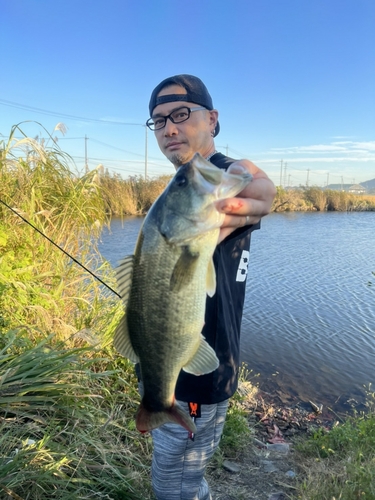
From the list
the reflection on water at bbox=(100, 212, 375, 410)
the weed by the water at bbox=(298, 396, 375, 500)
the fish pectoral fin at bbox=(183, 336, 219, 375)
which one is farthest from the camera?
the reflection on water at bbox=(100, 212, 375, 410)

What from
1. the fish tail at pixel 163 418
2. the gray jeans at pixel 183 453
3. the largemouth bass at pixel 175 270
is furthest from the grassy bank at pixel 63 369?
the largemouth bass at pixel 175 270

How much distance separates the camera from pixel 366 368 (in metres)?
8.02

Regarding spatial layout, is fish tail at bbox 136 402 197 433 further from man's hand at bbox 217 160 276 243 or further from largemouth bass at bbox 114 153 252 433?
man's hand at bbox 217 160 276 243

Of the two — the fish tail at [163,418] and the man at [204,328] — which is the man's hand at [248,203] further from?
the fish tail at [163,418]

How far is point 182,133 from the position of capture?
2572mm

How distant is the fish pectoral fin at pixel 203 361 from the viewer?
1950 mm

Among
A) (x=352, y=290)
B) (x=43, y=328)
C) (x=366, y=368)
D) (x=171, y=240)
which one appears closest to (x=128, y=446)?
(x=43, y=328)

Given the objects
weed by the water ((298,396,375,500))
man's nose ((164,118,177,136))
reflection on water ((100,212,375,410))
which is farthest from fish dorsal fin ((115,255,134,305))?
reflection on water ((100,212,375,410))

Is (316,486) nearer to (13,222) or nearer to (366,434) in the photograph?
(366,434)

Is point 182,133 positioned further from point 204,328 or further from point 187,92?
point 204,328

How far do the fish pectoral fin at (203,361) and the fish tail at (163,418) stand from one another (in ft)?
0.78

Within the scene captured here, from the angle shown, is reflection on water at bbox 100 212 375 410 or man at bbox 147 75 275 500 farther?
reflection on water at bbox 100 212 375 410

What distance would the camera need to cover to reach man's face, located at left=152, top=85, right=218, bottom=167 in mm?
2574

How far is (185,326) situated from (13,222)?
13.3 feet
